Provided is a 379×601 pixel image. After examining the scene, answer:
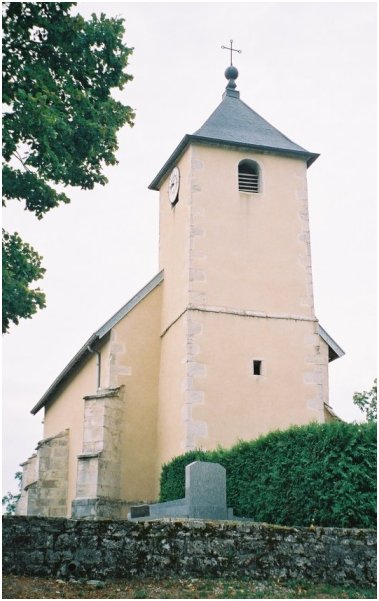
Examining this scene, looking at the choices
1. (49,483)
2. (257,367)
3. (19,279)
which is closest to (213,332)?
(257,367)

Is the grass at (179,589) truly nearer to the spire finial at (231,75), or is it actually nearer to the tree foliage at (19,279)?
the tree foliage at (19,279)

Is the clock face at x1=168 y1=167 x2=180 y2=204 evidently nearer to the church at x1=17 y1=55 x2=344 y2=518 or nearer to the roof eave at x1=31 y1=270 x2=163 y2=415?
the church at x1=17 y1=55 x2=344 y2=518

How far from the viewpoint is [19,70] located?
450 inches

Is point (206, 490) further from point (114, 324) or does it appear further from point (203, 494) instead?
point (114, 324)

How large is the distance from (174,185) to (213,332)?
513 centimetres

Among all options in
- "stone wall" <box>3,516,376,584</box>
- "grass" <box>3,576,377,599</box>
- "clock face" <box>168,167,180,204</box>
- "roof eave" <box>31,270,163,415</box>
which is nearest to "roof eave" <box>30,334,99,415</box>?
"roof eave" <box>31,270,163,415</box>

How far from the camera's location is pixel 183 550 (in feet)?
31.0

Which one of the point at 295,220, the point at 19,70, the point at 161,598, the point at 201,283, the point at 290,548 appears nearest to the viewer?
the point at 161,598

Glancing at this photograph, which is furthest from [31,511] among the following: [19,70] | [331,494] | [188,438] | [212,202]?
[19,70]

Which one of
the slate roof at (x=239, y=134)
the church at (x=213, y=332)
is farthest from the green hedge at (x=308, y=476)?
the slate roof at (x=239, y=134)

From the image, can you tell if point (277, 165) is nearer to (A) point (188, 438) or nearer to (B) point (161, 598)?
(A) point (188, 438)

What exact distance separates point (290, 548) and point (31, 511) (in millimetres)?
15998

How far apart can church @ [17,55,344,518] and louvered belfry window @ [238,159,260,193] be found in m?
0.04

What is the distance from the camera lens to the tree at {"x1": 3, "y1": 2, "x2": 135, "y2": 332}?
11.2m
